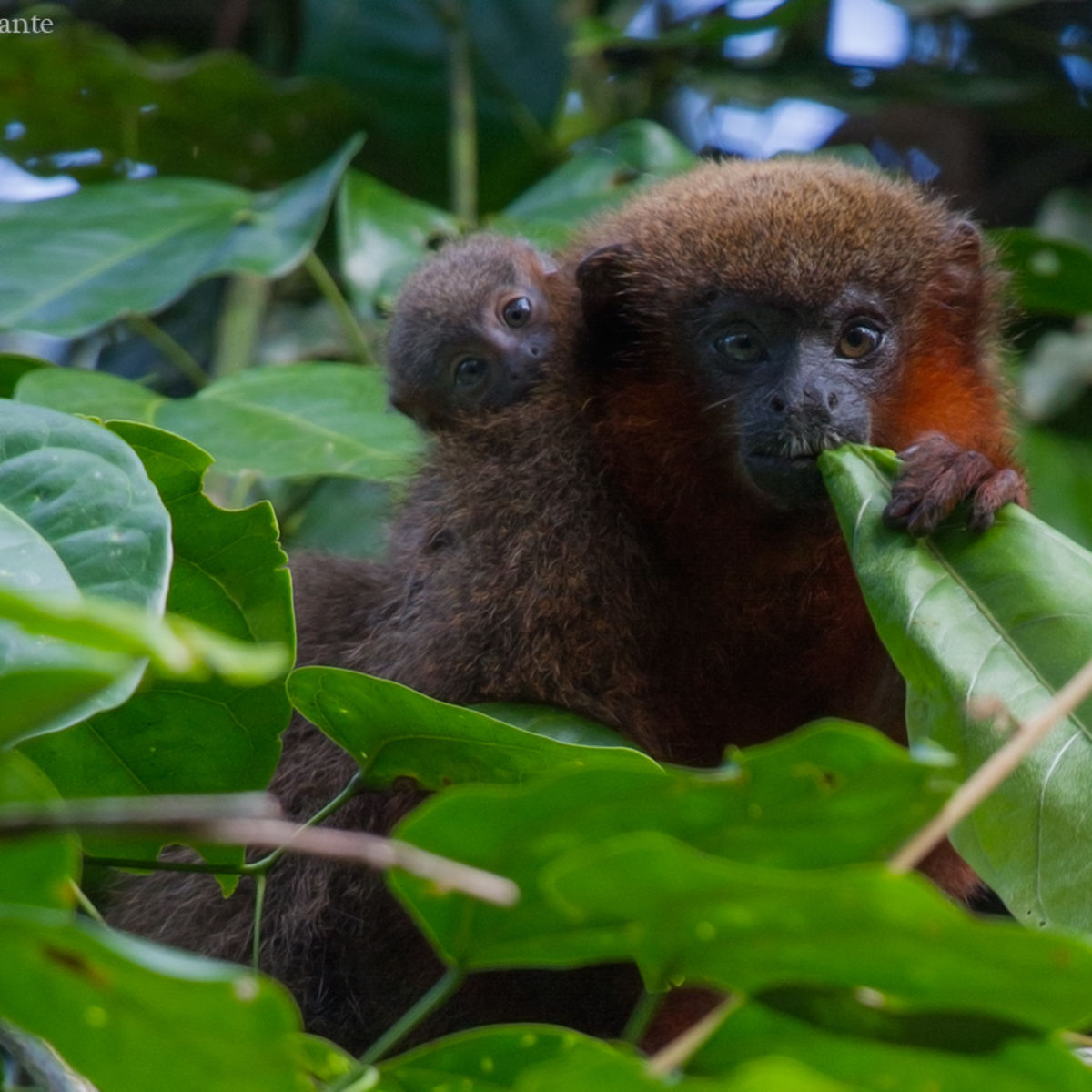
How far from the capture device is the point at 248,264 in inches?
131

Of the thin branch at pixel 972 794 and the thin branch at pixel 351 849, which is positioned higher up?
the thin branch at pixel 351 849

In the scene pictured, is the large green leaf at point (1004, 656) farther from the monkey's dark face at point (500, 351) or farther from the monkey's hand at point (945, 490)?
the monkey's dark face at point (500, 351)

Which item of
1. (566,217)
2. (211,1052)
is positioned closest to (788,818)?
(211,1052)

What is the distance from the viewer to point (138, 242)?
11.2ft

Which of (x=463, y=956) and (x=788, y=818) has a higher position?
(x=788, y=818)

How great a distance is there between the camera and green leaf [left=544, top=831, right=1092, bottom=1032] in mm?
947

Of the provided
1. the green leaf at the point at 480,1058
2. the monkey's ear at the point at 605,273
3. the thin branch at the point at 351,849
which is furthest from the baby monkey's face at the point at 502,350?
the thin branch at the point at 351,849

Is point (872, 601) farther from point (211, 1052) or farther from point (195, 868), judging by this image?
point (211, 1052)

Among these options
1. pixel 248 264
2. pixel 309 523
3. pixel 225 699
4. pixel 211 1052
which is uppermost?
pixel 211 1052

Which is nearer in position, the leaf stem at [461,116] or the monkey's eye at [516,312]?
the monkey's eye at [516,312]

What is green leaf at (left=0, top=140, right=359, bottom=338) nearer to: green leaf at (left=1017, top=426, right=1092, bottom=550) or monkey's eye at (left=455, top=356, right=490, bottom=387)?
monkey's eye at (left=455, top=356, right=490, bottom=387)

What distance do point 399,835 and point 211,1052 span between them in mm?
211

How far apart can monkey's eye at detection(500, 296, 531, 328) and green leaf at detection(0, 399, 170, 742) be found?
1504 mm

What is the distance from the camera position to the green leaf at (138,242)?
321 centimetres
